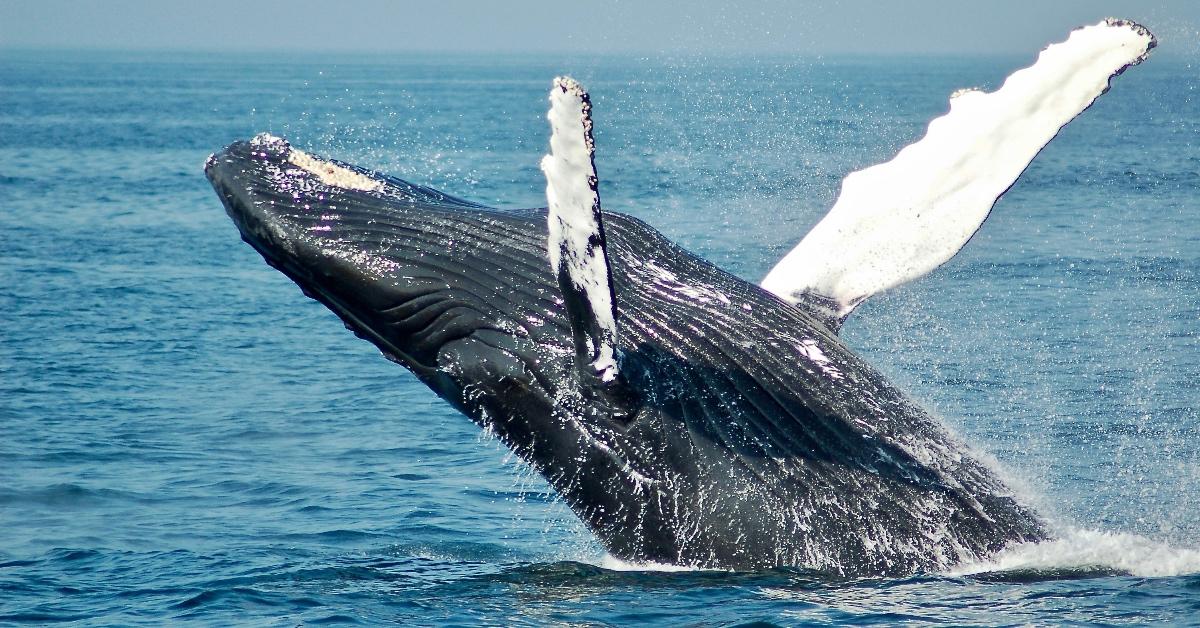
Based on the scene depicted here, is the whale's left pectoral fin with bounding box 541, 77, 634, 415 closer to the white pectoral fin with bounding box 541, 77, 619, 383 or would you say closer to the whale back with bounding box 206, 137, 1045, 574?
the white pectoral fin with bounding box 541, 77, 619, 383

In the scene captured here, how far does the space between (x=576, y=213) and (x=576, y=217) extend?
2 centimetres

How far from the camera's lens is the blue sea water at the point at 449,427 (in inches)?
274

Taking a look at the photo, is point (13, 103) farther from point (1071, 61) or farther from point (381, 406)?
point (1071, 61)

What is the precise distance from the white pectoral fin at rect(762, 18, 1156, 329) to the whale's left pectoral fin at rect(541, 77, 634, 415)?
1684mm

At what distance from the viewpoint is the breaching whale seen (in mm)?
6234

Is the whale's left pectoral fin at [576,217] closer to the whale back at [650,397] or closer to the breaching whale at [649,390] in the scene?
the breaching whale at [649,390]

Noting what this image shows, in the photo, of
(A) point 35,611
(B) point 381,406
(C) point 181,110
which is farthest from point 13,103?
(A) point 35,611

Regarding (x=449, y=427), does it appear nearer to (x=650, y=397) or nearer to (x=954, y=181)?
(x=954, y=181)

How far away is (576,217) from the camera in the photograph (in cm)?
556

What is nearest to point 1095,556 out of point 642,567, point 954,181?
point 954,181

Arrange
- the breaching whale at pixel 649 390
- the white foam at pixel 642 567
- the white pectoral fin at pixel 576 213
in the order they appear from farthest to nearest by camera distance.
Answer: the white foam at pixel 642 567, the breaching whale at pixel 649 390, the white pectoral fin at pixel 576 213


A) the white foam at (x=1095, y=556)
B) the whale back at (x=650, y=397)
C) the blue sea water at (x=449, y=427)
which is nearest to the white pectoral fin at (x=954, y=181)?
the whale back at (x=650, y=397)

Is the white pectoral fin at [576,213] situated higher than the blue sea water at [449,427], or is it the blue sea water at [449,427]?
the white pectoral fin at [576,213]

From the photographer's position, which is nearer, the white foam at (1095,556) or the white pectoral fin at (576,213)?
the white pectoral fin at (576,213)
